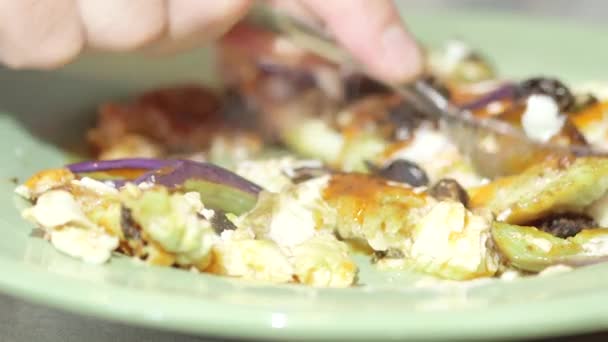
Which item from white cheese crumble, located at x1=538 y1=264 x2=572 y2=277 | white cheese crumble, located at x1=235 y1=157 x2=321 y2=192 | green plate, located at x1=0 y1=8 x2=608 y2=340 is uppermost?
white cheese crumble, located at x1=235 y1=157 x2=321 y2=192

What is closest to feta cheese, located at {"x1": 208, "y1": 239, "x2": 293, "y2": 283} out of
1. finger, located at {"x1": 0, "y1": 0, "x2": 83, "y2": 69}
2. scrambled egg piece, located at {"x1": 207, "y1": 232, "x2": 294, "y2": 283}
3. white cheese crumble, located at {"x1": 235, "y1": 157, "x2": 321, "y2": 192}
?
scrambled egg piece, located at {"x1": 207, "y1": 232, "x2": 294, "y2": 283}

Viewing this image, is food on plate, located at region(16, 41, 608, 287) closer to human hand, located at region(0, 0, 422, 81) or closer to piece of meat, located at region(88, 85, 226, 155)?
piece of meat, located at region(88, 85, 226, 155)

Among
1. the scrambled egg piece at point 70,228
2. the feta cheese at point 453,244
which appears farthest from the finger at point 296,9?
the scrambled egg piece at point 70,228

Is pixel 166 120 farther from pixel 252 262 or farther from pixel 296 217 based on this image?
pixel 252 262

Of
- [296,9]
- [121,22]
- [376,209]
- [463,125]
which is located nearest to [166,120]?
[296,9]

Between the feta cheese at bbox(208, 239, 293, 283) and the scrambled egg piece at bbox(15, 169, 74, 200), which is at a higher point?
the scrambled egg piece at bbox(15, 169, 74, 200)

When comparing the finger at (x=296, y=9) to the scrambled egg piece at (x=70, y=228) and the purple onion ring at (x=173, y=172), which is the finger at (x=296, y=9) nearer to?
the purple onion ring at (x=173, y=172)
